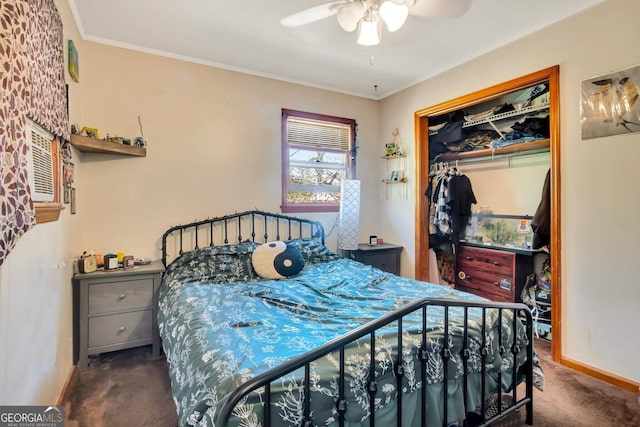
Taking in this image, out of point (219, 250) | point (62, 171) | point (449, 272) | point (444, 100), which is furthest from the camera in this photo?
point (449, 272)

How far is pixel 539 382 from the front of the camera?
5.95 ft

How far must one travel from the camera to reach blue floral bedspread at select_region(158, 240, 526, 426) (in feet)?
3.91

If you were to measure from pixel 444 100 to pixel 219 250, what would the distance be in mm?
2684

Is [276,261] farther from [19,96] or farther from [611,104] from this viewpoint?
[611,104]

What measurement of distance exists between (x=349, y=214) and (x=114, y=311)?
7.69ft

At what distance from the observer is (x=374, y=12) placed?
1.97 metres

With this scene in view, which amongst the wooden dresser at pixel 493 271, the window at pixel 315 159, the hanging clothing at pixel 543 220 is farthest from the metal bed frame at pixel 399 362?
the wooden dresser at pixel 493 271

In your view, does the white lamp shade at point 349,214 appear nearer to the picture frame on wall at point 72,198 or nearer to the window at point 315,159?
the window at point 315,159

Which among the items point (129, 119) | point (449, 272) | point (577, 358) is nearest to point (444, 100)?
point (449, 272)

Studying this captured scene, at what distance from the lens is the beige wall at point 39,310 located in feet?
3.98

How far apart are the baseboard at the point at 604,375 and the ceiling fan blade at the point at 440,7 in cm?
257

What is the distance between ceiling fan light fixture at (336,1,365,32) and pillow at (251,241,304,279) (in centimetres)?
178

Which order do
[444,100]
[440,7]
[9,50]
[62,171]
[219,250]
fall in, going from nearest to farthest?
[9,50] < [440,7] < [62,171] < [219,250] < [444,100]

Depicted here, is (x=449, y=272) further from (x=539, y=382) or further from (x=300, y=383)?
(x=300, y=383)
